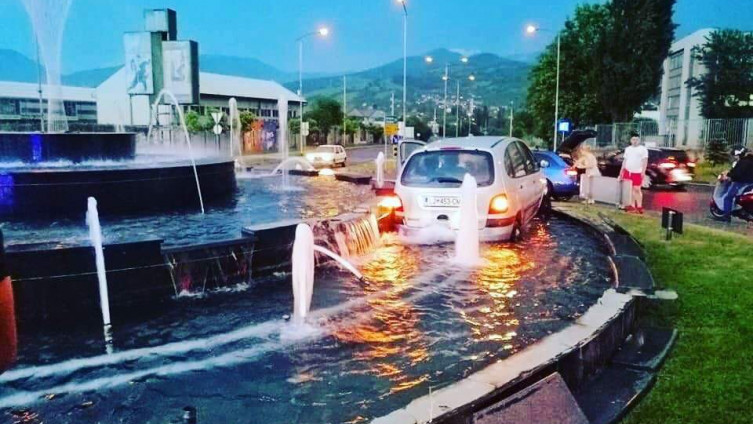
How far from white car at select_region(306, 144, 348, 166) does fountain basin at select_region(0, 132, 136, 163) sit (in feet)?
82.1

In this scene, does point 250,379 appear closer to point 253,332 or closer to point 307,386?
point 307,386

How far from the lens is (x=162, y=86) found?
46.0 m

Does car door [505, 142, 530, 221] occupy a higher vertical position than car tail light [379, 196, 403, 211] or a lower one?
higher

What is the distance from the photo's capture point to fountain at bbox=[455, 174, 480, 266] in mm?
9727

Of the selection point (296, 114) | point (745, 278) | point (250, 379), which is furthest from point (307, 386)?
point (296, 114)

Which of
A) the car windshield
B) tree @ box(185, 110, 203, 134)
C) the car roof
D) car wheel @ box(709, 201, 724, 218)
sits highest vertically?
tree @ box(185, 110, 203, 134)

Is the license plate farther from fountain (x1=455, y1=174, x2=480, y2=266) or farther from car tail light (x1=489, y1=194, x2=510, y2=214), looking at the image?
car tail light (x1=489, y1=194, x2=510, y2=214)

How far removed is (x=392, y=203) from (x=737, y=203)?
30.2 feet

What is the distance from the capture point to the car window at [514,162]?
10.9 meters

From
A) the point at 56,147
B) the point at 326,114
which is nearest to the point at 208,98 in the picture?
the point at 326,114

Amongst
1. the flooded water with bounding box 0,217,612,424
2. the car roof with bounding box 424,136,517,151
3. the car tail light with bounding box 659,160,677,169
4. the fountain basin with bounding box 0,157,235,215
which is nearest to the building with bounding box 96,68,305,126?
the car tail light with bounding box 659,160,677,169

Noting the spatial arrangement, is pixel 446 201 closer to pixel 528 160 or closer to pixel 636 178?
pixel 528 160

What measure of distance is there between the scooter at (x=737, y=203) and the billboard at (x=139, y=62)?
39.1 m

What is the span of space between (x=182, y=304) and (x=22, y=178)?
5.99 m
